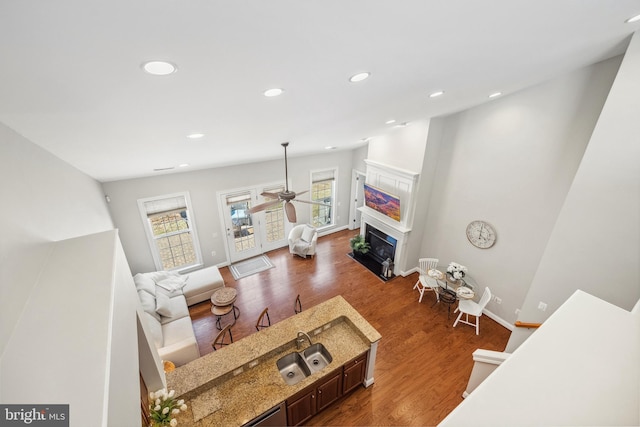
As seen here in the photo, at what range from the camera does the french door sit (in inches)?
253

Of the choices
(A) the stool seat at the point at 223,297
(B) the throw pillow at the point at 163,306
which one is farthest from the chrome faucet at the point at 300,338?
(B) the throw pillow at the point at 163,306

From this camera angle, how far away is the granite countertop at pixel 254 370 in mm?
2629

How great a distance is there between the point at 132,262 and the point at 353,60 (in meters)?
6.20

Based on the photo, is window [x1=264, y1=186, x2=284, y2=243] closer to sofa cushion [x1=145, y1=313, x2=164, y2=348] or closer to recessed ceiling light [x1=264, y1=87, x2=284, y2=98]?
sofa cushion [x1=145, y1=313, x2=164, y2=348]

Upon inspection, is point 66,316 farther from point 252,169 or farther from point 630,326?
point 252,169

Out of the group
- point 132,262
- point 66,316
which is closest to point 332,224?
point 132,262

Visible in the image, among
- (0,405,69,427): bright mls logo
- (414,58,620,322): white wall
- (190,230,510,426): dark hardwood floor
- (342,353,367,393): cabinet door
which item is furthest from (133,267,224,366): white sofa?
(414,58,620,322): white wall

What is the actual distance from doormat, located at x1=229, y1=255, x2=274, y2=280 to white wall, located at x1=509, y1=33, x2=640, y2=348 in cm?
574

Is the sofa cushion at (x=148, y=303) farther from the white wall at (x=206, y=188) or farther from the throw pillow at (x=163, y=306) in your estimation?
the white wall at (x=206, y=188)

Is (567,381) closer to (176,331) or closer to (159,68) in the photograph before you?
(159,68)

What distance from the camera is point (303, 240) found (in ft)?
23.6

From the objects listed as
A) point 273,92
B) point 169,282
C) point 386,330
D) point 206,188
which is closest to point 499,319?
point 386,330

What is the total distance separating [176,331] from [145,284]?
1267 mm

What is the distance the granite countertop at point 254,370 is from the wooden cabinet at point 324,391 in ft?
0.49
